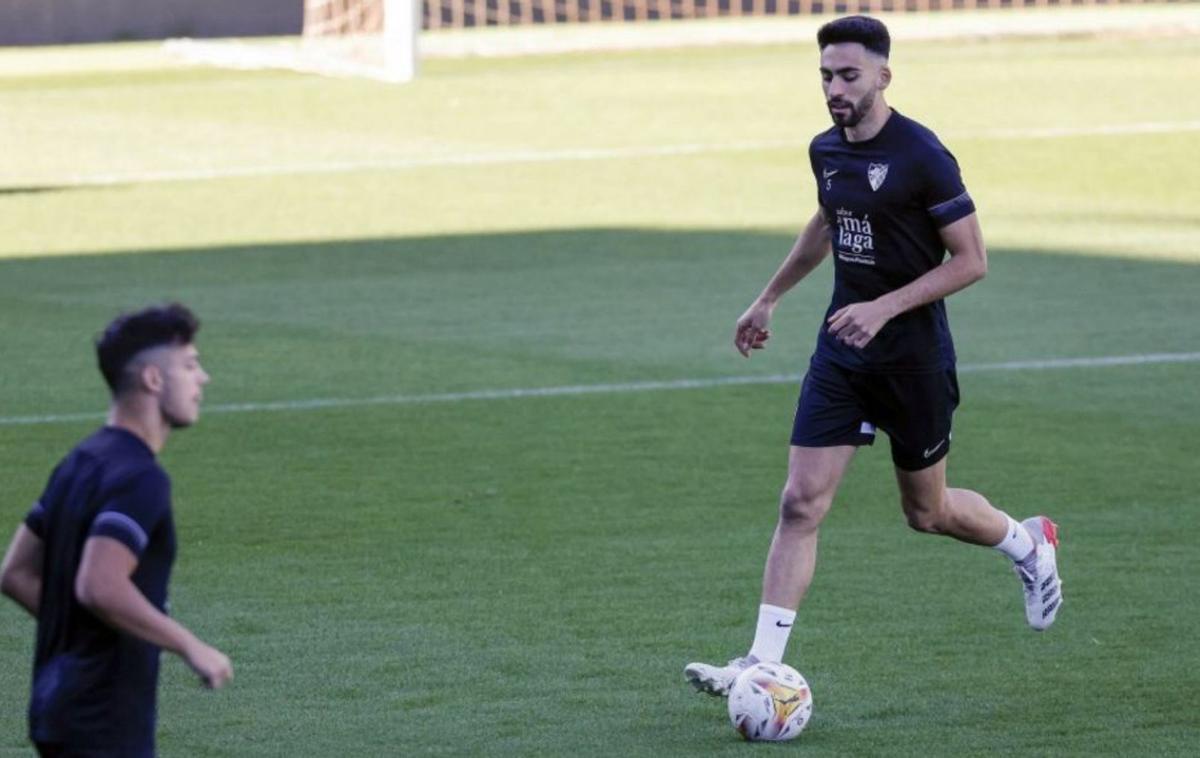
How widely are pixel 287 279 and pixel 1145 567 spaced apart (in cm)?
1050

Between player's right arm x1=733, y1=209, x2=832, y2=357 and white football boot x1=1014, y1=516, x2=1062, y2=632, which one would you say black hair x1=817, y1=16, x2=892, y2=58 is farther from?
white football boot x1=1014, y1=516, x2=1062, y2=632

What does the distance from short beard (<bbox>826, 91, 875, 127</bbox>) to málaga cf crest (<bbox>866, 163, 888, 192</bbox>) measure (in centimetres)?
15

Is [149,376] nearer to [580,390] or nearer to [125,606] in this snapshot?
[125,606]

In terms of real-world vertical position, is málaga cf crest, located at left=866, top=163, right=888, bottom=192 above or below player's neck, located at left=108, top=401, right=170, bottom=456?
below

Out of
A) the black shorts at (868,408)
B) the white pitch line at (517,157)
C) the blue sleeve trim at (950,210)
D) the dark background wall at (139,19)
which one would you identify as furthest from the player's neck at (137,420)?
the dark background wall at (139,19)

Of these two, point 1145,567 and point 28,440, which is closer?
point 1145,567

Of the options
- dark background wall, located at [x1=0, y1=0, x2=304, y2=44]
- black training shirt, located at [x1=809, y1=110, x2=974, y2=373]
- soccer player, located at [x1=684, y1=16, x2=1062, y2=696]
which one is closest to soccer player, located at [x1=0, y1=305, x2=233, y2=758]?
soccer player, located at [x1=684, y1=16, x2=1062, y2=696]

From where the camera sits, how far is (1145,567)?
9820 mm

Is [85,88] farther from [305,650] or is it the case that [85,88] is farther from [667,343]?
[305,650]

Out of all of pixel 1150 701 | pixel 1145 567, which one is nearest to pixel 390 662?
pixel 1150 701

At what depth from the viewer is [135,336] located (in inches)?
199

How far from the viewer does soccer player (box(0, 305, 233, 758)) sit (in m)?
4.96

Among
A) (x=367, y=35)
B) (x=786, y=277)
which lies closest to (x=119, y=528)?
(x=786, y=277)

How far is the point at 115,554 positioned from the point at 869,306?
10.8 ft
